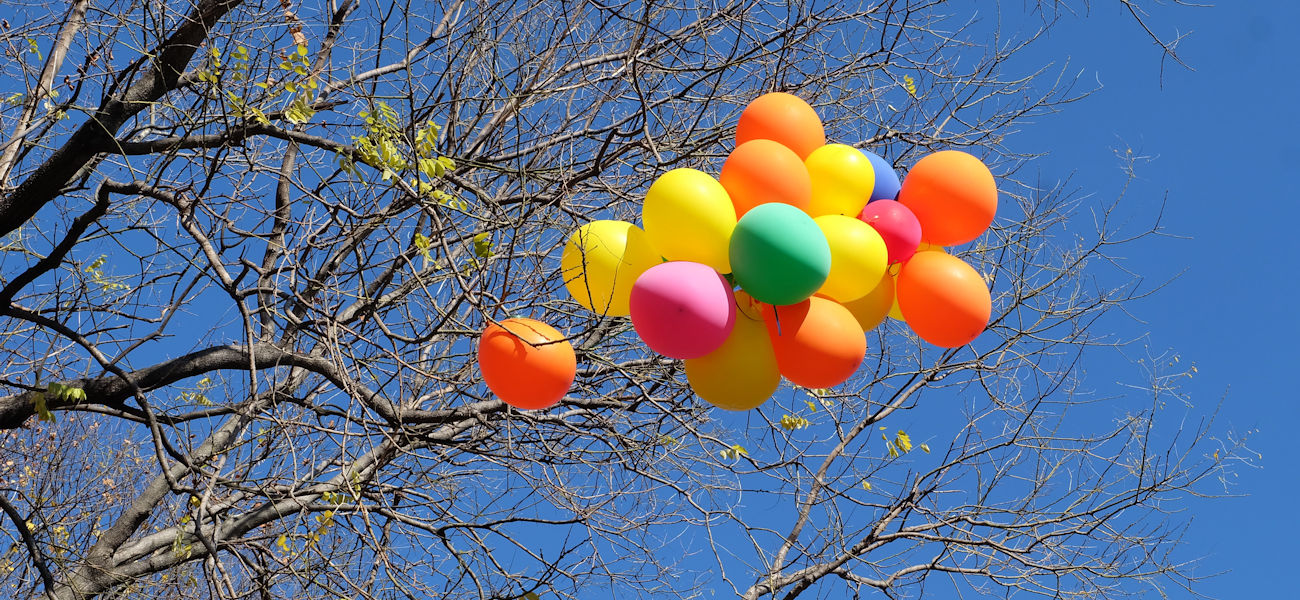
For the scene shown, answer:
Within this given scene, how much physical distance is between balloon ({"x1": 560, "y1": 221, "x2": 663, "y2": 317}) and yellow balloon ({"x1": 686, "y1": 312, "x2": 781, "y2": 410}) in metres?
0.30

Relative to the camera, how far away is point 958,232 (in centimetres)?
293

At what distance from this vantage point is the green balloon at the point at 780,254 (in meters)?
2.46

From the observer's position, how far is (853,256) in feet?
8.60

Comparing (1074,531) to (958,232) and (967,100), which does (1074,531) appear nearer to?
(967,100)

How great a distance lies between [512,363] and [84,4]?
10.2 feet

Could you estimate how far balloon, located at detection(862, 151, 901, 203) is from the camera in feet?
9.93

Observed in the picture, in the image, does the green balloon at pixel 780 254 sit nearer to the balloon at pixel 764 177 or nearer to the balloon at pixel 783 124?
the balloon at pixel 764 177

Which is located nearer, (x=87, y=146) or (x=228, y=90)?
(x=228, y=90)

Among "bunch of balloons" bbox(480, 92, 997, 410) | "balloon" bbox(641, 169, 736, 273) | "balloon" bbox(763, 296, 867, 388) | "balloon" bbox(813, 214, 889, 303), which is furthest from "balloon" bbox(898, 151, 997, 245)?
"balloon" bbox(641, 169, 736, 273)

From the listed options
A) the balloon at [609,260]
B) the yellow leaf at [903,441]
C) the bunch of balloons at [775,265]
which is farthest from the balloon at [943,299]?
the yellow leaf at [903,441]

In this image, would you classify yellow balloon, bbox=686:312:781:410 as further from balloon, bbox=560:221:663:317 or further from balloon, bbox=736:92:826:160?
balloon, bbox=736:92:826:160

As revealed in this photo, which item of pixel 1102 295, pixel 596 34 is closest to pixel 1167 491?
pixel 1102 295

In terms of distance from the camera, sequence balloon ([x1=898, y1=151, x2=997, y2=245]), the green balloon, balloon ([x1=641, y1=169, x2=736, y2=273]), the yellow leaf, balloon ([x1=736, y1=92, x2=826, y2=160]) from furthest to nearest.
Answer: the yellow leaf, balloon ([x1=736, y1=92, x2=826, y2=160]), balloon ([x1=898, y1=151, x2=997, y2=245]), balloon ([x1=641, y1=169, x2=736, y2=273]), the green balloon

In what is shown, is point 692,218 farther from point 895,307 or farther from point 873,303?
point 895,307
